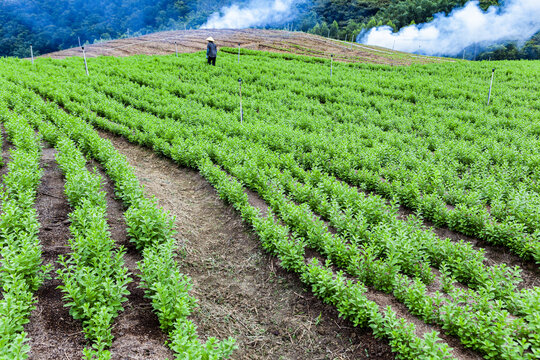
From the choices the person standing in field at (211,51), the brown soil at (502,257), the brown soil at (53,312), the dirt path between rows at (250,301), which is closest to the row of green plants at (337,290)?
the dirt path between rows at (250,301)

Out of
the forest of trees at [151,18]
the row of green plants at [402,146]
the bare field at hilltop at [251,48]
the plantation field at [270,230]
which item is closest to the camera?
the plantation field at [270,230]

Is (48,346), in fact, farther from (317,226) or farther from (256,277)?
(317,226)

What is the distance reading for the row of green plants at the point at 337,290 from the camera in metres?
4.45

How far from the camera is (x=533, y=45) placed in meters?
57.7

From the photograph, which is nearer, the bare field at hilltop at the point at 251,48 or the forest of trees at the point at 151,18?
the bare field at hilltop at the point at 251,48

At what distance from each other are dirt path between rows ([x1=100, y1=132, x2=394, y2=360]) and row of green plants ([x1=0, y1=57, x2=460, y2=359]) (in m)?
0.25

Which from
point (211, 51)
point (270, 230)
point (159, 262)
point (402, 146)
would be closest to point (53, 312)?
point (159, 262)

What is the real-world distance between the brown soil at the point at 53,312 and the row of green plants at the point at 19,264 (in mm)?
140

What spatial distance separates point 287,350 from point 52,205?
18.8 ft

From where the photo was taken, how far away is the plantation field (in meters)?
4.80

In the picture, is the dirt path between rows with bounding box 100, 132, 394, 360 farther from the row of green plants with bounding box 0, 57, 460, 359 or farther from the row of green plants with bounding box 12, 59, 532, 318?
the row of green plants with bounding box 12, 59, 532, 318

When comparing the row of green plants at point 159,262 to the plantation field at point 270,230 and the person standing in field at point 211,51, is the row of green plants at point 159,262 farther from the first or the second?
the person standing in field at point 211,51

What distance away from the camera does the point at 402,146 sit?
1260 centimetres

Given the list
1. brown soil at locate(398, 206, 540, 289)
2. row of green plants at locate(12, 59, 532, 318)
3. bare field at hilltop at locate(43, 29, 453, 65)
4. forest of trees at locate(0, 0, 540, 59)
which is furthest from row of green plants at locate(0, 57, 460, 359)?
forest of trees at locate(0, 0, 540, 59)
